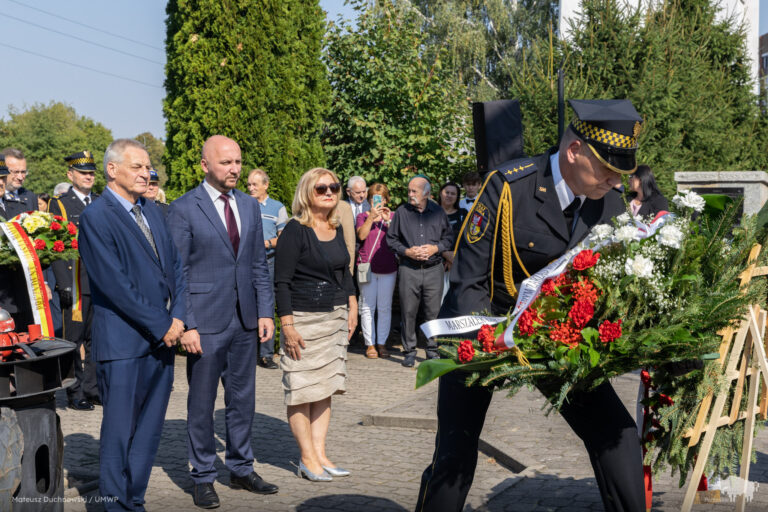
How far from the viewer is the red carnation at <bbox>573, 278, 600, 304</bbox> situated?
334cm

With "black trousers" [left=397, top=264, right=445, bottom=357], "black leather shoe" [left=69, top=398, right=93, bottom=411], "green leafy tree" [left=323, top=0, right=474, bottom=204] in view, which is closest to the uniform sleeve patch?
"black leather shoe" [left=69, top=398, right=93, bottom=411]

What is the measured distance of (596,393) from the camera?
3.80m

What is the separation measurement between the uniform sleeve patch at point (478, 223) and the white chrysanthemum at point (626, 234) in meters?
0.64

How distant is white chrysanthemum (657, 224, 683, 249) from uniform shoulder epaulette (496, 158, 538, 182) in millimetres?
754

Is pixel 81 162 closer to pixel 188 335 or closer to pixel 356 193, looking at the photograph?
pixel 356 193

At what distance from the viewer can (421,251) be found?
35.9 feet

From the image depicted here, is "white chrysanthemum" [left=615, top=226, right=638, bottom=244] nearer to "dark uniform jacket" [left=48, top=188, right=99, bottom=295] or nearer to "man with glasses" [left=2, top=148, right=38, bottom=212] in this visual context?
"dark uniform jacket" [left=48, top=188, right=99, bottom=295]

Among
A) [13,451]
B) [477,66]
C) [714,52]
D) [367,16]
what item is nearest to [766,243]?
[13,451]

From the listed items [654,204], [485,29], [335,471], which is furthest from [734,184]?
[485,29]

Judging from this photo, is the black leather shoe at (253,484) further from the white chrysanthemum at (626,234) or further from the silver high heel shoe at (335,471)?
the white chrysanthemum at (626,234)

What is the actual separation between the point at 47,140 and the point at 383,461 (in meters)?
78.0

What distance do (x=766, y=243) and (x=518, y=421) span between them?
3.87m

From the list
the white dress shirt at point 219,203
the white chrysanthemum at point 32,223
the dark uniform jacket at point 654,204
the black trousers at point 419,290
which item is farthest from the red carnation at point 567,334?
the black trousers at point 419,290

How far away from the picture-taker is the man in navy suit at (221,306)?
582 cm
